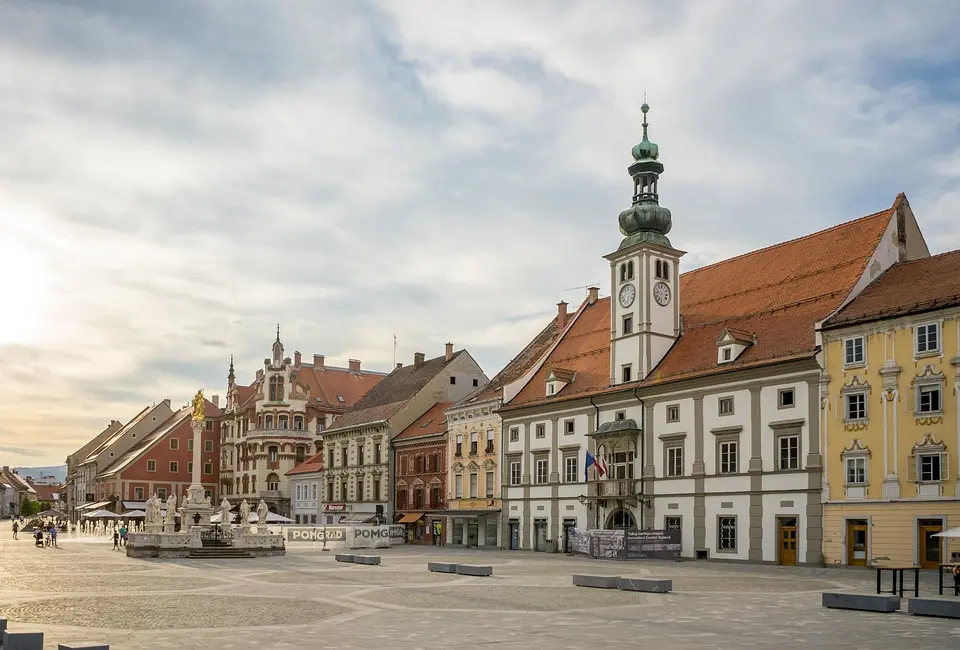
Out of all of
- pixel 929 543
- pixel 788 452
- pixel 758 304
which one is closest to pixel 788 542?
pixel 788 452

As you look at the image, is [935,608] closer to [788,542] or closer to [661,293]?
[788,542]

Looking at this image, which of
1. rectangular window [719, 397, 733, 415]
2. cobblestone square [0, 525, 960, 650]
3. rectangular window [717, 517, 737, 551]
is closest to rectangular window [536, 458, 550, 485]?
rectangular window [717, 517, 737, 551]

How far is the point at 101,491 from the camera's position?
5290 inches

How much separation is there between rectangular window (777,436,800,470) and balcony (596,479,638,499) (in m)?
9.76

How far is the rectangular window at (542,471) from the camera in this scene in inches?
2484

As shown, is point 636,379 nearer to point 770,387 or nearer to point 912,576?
point 770,387

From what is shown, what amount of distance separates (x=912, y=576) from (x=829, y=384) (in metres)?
9.87

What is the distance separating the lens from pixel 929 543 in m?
40.8

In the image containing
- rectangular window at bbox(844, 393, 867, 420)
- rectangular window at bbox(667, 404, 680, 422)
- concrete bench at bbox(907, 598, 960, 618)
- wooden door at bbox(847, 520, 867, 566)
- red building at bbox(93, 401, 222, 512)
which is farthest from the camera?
red building at bbox(93, 401, 222, 512)

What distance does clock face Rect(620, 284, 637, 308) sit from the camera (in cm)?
5850

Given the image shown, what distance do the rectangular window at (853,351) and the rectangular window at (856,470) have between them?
4.04m

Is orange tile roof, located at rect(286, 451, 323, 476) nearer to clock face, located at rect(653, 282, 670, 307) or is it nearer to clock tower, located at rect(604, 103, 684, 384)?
clock tower, located at rect(604, 103, 684, 384)

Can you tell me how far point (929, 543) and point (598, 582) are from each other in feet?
55.3

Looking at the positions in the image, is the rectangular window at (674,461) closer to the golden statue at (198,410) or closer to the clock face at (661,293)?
the clock face at (661,293)
